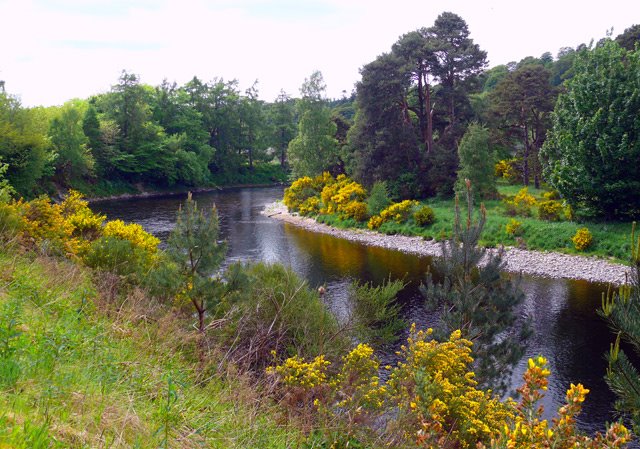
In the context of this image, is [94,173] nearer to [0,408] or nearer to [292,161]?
[292,161]

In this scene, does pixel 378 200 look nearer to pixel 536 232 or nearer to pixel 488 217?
pixel 488 217

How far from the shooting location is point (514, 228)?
27.1 m

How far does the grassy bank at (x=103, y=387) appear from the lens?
10.7 feet

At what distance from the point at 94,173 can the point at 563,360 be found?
48003 millimetres

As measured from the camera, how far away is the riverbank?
21750mm

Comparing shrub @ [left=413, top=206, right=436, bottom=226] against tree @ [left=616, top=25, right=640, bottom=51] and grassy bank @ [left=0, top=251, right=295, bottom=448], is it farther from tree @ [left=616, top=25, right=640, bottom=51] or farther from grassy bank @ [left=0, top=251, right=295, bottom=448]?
grassy bank @ [left=0, top=251, right=295, bottom=448]

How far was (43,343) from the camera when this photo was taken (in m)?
4.30

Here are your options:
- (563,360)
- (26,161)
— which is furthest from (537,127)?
(26,161)

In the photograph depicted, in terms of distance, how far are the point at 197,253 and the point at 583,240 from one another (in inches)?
812

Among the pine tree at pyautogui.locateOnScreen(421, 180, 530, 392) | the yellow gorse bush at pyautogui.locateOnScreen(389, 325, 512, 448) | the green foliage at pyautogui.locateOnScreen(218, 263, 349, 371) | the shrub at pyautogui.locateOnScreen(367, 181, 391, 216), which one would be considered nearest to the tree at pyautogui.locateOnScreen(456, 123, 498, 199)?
the shrub at pyautogui.locateOnScreen(367, 181, 391, 216)

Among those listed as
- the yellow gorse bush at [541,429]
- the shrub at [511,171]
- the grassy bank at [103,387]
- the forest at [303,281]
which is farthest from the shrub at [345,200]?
the yellow gorse bush at [541,429]

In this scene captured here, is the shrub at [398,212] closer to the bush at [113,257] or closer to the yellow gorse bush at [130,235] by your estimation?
the yellow gorse bush at [130,235]

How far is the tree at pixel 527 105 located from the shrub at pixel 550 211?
8.76 meters

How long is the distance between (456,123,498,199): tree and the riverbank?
5.29 meters
